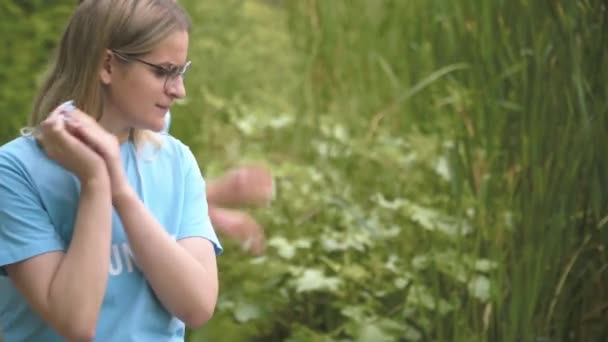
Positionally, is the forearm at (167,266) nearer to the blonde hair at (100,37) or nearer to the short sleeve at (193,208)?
the short sleeve at (193,208)

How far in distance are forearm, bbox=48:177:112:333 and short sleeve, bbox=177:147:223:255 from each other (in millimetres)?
245

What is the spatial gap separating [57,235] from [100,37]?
33cm

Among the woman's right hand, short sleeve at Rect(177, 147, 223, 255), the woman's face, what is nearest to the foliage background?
short sleeve at Rect(177, 147, 223, 255)

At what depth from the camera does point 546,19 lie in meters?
3.71

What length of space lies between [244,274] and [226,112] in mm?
1622

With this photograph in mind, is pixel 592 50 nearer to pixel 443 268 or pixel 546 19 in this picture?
pixel 546 19

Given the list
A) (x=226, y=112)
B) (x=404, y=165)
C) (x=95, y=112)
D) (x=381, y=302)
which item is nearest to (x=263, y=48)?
(x=226, y=112)

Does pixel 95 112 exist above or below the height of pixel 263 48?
below

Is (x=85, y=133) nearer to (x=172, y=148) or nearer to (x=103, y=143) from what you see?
(x=103, y=143)

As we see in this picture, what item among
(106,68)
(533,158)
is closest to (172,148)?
(106,68)

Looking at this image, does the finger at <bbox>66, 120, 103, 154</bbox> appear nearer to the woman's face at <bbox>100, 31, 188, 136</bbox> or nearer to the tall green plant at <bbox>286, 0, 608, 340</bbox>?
the woman's face at <bbox>100, 31, 188, 136</bbox>

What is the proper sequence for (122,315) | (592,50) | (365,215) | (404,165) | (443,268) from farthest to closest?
1. (404,165)
2. (365,215)
3. (443,268)
4. (592,50)
5. (122,315)

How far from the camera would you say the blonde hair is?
2191 millimetres

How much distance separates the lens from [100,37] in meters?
2.20
